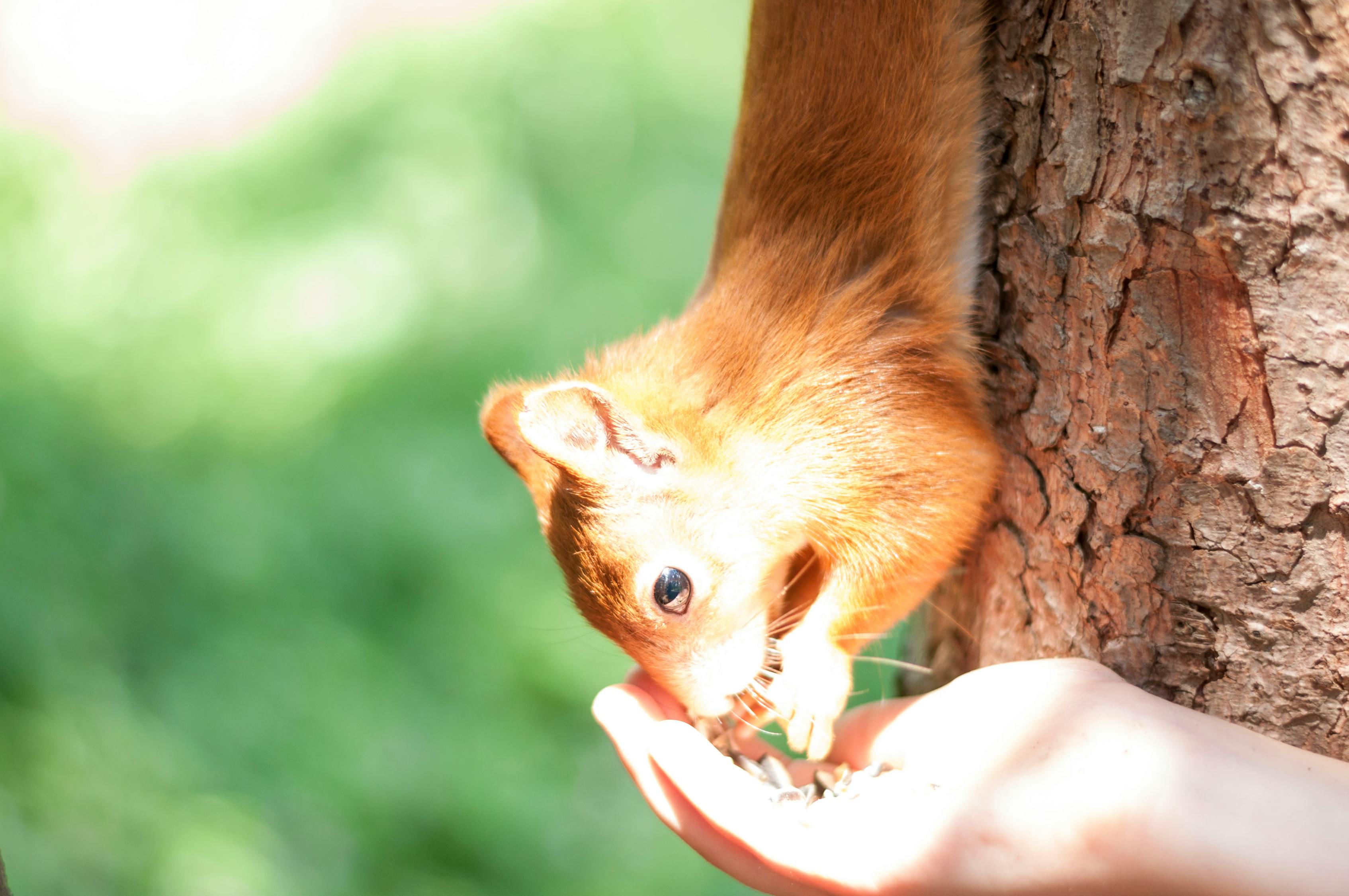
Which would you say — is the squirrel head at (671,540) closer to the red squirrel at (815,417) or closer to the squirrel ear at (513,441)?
the red squirrel at (815,417)

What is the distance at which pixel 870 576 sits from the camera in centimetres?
165

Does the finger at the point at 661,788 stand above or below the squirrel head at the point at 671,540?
below

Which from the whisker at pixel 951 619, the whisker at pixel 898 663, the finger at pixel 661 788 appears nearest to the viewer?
the finger at pixel 661 788

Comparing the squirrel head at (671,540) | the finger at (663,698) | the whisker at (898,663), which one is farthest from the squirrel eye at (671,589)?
the whisker at (898,663)

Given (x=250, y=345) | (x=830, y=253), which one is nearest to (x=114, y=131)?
(x=250, y=345)

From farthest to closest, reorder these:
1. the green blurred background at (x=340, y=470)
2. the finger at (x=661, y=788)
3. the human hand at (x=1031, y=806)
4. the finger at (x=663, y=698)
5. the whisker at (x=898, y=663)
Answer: the green blurred background at (x=340, y=470) → the finger at (x=663, y=698) → the whisker at (x=898, y=663) → the finger at (x=661, y=788) → the human hand at (x=1031, y=806)

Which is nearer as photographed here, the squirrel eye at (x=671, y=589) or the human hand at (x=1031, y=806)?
the human hand at (x=1031, y=806)

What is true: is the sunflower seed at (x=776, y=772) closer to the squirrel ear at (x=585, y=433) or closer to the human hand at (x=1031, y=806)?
the human hand at (x=1031, y=806)

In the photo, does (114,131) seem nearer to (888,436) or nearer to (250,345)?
(250,345)

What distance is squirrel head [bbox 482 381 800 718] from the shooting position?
1608 mm

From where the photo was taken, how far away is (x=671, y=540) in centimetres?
164

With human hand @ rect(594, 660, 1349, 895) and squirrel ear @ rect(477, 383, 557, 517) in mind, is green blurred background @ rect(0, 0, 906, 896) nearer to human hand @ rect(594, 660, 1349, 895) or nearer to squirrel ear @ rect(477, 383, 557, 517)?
squirrel ear @ rect(477, 383, 557, 517)

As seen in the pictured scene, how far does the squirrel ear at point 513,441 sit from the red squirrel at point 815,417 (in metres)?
0.14

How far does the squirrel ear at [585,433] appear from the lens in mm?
1522
